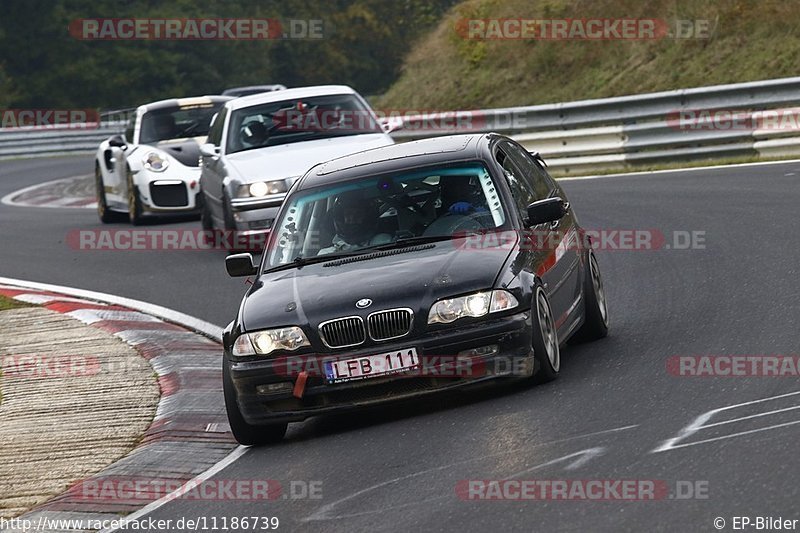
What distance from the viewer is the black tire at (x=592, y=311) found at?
31.6 ft

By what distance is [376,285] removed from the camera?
8258 mm

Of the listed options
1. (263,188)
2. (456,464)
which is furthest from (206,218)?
(456,464)

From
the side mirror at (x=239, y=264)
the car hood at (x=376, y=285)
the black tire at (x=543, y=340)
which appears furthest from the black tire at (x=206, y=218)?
the black tire at (x=543, y=340)

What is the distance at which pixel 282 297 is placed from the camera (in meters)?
8.48

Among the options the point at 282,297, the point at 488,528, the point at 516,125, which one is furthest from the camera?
the point at 516,125

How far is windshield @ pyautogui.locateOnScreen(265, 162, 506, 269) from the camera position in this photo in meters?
9.02

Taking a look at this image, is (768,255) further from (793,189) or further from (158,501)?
(158,501)

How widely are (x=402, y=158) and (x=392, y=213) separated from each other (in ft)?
1.69

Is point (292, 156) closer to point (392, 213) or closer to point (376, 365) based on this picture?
point (392, 213)

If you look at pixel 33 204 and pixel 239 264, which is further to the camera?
pixel 33 204

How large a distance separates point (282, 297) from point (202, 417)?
1.10 m

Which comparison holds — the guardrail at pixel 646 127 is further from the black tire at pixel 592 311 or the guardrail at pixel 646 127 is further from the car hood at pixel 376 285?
the car hood at pixel 376 285

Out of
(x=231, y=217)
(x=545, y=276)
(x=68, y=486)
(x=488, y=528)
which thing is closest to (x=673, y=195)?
(x=231, y=217)

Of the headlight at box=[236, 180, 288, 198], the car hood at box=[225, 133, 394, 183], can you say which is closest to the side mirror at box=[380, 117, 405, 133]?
the car hood at box=[225, 133, 394, 183]
